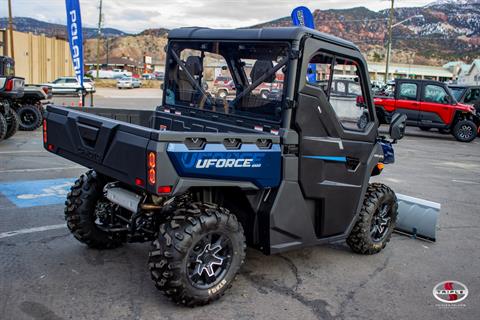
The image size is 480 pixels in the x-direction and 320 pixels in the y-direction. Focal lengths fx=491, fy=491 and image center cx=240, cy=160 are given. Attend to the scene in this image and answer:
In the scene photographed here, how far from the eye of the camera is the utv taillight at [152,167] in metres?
3.35

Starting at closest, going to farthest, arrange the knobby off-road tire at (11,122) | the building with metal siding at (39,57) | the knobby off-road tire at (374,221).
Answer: the knobby off-road tire at (374,221)
the knobby off-road tire at (11,122)
the building with metal siding at (39,57)

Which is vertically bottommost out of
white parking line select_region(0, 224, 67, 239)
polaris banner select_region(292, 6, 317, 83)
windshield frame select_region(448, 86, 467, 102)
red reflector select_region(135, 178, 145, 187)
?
white parking line select_region(0, 224, 67, 239)

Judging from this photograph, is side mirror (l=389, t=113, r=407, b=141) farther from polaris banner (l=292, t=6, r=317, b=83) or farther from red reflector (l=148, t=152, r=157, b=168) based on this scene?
polaris banner (l=292, t=6, r=317, b=83)

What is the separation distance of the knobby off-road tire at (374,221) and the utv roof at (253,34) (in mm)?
1563

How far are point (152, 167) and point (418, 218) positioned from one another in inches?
157

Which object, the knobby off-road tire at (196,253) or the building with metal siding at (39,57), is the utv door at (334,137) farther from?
the building with metal siding at (39,57)

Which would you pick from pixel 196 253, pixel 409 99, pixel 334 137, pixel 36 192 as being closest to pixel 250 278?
pixel 196 253

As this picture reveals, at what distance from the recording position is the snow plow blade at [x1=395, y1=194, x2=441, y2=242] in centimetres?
599

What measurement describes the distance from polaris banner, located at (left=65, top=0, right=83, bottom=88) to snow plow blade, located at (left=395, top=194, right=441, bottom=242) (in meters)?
9.32

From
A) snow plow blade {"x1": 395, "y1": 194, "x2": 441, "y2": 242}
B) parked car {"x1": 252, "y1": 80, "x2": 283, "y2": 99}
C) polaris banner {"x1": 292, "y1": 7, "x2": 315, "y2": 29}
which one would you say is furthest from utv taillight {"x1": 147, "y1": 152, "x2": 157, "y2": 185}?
polaris banner {"x1": 292, "y1": 7, "x2": 315, "y2": 29}

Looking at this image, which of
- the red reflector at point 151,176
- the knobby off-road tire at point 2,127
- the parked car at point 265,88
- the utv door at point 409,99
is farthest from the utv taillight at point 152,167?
the utv door at point 409,99

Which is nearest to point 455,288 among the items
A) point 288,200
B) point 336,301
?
point 336,301

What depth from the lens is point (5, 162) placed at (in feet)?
30.9

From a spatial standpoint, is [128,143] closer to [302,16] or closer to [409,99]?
[302,16]
